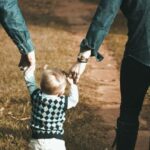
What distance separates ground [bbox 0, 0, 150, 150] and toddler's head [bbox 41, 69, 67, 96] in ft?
4.78

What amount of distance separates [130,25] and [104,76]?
13.3 feet

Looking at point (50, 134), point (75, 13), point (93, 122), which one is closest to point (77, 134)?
point (93, 122)

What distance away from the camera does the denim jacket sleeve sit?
151 inches

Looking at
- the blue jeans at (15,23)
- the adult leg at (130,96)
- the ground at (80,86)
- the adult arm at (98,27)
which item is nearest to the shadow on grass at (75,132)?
the ground at (80,86)

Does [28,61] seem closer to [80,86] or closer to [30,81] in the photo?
[30,81]

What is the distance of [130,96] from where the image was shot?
4230mm

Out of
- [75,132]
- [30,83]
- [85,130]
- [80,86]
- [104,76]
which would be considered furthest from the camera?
[104,76]

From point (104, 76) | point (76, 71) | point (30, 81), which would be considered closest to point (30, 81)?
point (30, 81)

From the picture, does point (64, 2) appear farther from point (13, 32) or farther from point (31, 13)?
point (13, 32)

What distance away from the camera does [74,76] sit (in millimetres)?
3949

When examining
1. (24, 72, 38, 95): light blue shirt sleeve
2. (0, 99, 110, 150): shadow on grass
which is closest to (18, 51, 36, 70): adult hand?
(24, 72, 38, 95): light blue shirt sleeve

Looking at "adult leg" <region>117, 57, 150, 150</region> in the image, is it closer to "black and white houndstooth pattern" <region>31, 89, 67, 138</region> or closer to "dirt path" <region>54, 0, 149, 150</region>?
"black and white houndstooth pattern" <region>31, 89, 67, 138</region>

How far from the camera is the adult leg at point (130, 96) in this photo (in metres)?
4.11

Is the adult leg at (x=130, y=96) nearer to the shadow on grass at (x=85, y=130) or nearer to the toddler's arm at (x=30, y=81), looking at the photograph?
the toddler's arm at (x=30, y=81)
